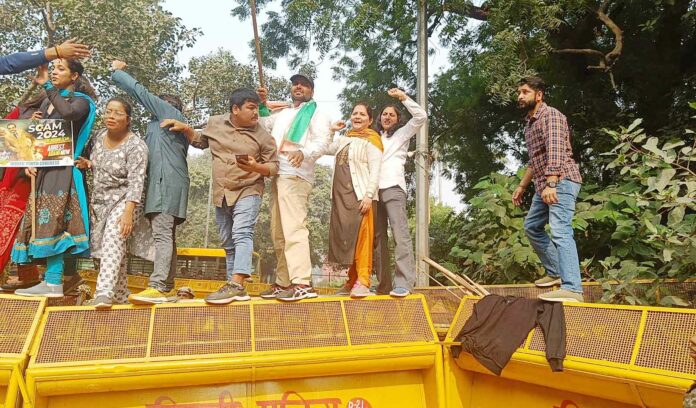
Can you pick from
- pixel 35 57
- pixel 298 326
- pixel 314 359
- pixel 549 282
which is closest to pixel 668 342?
pixel 549 282

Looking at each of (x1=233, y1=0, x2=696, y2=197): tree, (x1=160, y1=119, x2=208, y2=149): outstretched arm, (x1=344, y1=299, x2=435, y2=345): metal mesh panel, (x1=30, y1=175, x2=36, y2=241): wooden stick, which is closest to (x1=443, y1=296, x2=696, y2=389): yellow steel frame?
(x1=344, y1=299, x2=435, y2=345): metal mesh panel

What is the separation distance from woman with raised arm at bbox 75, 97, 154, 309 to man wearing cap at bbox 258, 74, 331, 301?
88 centimetres

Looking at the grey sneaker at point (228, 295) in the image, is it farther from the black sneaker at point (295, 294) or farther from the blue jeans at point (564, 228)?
the blue jeans at point (564, 228)

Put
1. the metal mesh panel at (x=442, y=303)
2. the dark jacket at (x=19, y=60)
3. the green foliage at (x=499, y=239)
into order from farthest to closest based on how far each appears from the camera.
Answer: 1. the green foliage at (x=499, y=239)
2. the metal mesh panel at (x=442, y=303)
3. the dark jacket at (x=19, y=60)

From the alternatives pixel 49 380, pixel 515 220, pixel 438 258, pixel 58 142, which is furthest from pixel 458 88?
pixel 49 380

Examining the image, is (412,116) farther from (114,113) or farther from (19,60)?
(19,60)

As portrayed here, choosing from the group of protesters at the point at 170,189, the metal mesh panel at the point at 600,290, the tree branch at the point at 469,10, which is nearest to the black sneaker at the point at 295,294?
the group of protesters at the point at 170,189

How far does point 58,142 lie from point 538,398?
3.33 meters

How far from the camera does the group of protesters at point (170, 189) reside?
3.21 metres

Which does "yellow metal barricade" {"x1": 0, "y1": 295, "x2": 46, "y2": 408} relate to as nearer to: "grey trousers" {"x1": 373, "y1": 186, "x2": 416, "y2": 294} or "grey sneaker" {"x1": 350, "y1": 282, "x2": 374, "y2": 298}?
"grey sneaker" {"x1": 350, "y1": 282, "x2": 374, "y2": 298}

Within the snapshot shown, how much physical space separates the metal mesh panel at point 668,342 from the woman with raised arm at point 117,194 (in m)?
2.90

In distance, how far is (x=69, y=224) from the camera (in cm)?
324

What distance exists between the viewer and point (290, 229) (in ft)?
11.8

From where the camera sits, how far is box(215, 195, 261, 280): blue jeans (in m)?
3.36
